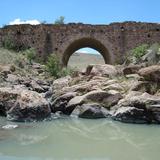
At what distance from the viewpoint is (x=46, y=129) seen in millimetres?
11250

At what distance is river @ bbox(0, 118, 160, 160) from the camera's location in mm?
7969

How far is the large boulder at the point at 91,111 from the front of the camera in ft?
44.2

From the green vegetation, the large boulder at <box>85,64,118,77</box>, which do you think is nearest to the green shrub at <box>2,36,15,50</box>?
the green vegetation

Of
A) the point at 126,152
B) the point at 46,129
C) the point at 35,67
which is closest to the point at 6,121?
the point at 46,129

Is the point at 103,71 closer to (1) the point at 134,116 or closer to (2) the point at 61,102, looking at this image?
(2) the point at 61,102

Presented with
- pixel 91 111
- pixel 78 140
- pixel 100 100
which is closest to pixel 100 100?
pixel 100 100

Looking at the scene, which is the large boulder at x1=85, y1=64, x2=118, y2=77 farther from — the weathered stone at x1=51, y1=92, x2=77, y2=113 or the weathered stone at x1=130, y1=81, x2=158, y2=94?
the weathered stone at x1=130, y1=81, x2=158, y2=94

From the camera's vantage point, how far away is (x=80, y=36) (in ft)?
97.4

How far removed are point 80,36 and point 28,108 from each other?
17.4 m

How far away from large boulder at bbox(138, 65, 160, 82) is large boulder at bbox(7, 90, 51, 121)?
366 centimetres

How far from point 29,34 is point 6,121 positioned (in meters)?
18.6

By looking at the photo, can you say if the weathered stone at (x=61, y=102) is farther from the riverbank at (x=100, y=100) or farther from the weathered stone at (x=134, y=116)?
the weathered stone at (x=134, y=116)

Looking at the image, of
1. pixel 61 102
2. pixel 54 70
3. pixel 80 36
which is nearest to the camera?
pixel 61 102

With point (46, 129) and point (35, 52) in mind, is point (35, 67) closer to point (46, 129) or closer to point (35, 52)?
point (35, 52)
